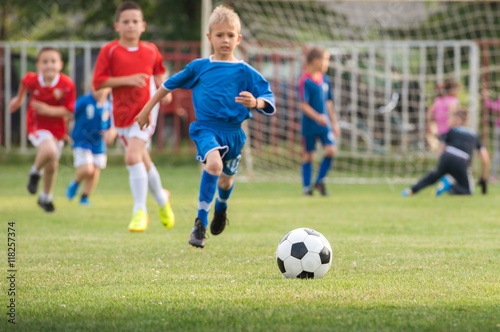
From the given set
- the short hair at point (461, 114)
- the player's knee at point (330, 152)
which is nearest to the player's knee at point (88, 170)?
the player's knee at point (330, 152)

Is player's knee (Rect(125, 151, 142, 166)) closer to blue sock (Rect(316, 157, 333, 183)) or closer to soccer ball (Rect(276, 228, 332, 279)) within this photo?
soccer ball (Rect(276, 228, 332, 279))

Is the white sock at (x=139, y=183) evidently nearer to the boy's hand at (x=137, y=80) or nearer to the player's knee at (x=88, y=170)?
the boy's hand at (x=137, y=80)

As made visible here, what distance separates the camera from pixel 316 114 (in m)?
10.2

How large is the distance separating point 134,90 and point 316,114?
4.17 metres

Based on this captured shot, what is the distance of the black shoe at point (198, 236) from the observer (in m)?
5.01

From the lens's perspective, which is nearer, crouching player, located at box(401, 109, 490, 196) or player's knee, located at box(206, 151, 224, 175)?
player's knee, located at box(206, 151, 224, 175)

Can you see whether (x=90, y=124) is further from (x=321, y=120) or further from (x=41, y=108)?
(x=321, y=120)

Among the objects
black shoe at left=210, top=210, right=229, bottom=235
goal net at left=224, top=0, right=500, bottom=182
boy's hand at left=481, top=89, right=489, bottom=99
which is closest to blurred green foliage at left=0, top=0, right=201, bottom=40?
goal net at left=224, top=0, right=500, bottom=182

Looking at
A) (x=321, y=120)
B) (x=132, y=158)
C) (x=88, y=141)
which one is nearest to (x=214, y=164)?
(x=132, y=158)

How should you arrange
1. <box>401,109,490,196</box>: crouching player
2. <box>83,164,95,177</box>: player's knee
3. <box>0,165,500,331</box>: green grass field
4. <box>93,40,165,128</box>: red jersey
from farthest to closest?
<box>401,109,490,196</box>: crouching player
<box>83,164,95,177</box>: player's knee
<box>93,40,165,128</box>: red jersey
<box>0,165,500,331</box>: green grass field

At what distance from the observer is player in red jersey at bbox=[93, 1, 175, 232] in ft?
21.1

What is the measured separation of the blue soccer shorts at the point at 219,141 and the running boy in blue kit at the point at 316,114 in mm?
4938

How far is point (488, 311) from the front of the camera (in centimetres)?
330

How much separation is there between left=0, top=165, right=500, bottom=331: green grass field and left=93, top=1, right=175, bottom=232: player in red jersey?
291 millimetres
